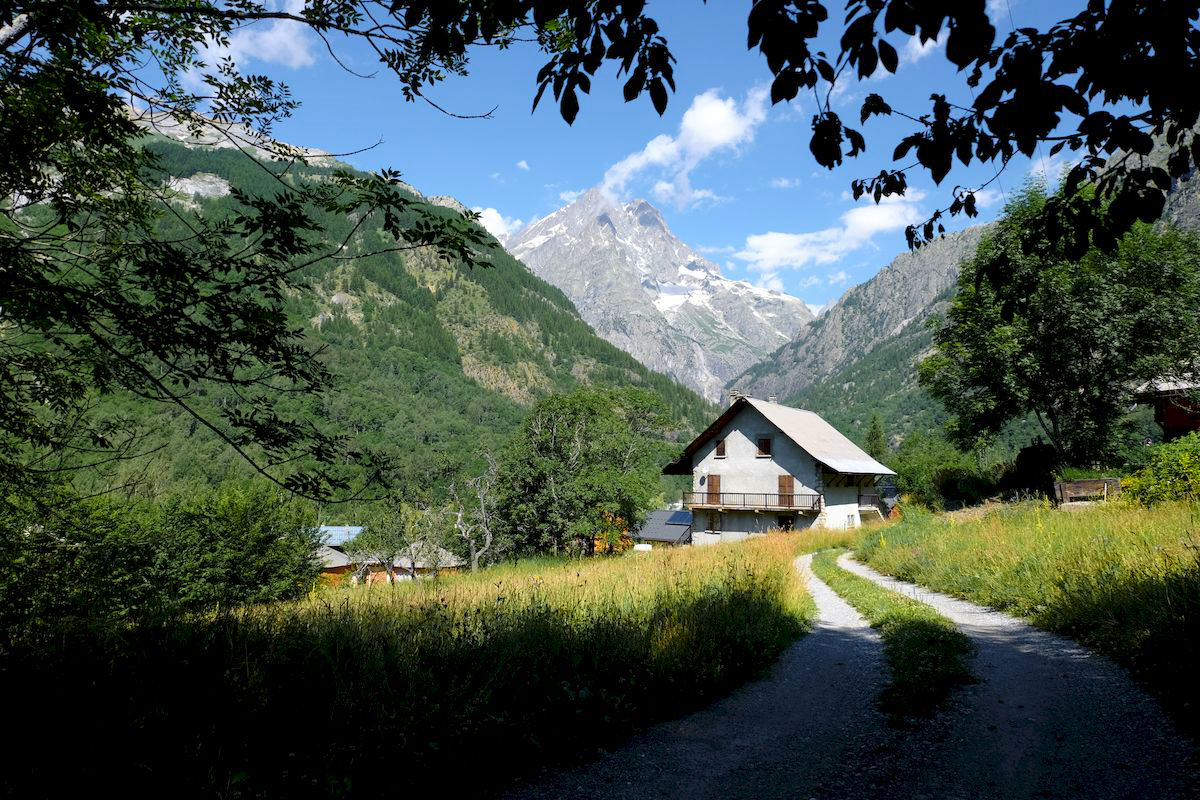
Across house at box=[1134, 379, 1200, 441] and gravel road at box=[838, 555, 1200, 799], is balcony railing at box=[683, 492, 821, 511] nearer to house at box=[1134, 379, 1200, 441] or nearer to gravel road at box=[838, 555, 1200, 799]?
house at box=[1134, 379, 1200, 441]

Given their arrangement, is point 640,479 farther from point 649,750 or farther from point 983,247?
point 649,750

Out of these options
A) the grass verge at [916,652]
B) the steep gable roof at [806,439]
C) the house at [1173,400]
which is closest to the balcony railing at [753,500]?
the steep gable roof at [806,439]

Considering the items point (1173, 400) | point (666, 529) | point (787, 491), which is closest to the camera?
point (1173, 400)

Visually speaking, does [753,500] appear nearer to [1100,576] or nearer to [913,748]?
[1100,576]

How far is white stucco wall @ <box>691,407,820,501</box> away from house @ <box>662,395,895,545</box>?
0.19ft

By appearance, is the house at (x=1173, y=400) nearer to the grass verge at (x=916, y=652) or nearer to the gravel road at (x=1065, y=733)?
the grass verge at (x=916, y=652)

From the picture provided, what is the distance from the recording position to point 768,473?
36.0 metres

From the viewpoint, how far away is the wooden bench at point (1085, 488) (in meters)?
15.8

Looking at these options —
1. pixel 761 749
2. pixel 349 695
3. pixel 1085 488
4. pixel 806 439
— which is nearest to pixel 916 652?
pixel 761 749

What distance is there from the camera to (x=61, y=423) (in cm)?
529

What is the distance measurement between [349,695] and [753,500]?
34.2 m

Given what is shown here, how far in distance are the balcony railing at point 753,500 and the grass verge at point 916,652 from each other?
24.1m

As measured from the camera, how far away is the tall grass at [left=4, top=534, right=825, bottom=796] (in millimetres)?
Answer: 3322

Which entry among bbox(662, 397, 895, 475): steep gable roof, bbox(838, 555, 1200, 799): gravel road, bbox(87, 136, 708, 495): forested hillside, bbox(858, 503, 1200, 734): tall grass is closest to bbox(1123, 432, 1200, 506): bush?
bbox(858, 503, 1200, 734): tall grass
